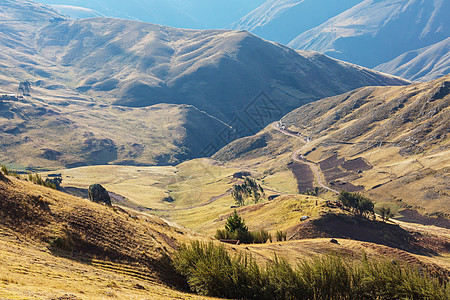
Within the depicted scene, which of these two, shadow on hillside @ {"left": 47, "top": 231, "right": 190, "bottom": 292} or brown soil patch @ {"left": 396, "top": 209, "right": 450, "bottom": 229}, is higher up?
brown soil patch @ {"left": 396, "top": 209, "right": 450, "bottom": 229}

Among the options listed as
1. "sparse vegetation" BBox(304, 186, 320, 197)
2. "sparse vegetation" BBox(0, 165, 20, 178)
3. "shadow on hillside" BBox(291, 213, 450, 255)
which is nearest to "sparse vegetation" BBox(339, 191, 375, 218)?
"shadow on hillside" BBox(291, 213, 450, 255)

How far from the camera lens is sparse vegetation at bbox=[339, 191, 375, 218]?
99.1m

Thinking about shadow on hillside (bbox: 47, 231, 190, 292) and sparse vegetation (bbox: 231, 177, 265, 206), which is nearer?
shadow on hillside (bbox: 47, 231, 190, 292)

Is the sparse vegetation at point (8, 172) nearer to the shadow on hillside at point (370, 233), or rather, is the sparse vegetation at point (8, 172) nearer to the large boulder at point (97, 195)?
the large boulder at point (97, 195)

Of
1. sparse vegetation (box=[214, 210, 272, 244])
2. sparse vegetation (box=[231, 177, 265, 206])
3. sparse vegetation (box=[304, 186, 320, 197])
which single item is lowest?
sparse vegetation (box=[214, 210, 272, 244])

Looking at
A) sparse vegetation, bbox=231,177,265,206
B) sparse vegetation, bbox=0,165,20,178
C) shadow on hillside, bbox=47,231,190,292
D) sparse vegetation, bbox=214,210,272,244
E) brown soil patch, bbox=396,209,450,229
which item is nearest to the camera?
shadow on hillside, bbox=47,231,190,292

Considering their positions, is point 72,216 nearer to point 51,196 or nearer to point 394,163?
point 51,196

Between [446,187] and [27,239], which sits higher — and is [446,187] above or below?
above

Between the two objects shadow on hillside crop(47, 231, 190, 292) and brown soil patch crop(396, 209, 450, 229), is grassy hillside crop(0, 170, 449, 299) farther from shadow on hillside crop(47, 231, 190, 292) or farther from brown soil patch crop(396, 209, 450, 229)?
brown soil patch crop(396, 209, 450, 229)

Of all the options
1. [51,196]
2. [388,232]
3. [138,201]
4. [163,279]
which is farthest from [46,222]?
[138,201]

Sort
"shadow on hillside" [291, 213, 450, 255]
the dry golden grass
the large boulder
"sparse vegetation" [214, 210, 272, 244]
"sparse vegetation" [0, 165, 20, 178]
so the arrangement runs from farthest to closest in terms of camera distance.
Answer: "shadow on hillside" [291, 213, 450, 255] < "sparse vegetation" [214, 210, 272, 244] < the large boulder < "sparse vegetation" [0, 165, 20, 178] < the dry golden grass

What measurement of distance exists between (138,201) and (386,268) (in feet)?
566

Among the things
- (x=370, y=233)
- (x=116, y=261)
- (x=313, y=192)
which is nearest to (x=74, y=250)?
(x=116, y=261)

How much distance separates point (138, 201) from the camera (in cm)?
18425
